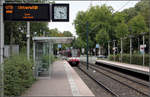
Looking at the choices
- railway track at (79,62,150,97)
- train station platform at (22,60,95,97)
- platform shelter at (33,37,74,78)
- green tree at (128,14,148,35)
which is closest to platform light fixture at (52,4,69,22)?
train station platform at (22,60,95,97)

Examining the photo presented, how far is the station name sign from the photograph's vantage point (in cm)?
988

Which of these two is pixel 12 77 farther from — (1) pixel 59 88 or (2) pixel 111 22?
(2) pixel 111 22

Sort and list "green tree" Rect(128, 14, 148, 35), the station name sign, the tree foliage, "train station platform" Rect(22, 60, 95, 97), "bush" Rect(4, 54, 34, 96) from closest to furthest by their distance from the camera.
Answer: "bush" Rect(4, 54, 34, 96) → "train station platform" Rect(22, 60, 95, 97) → the station name sign → "green tree" Rect(128, 14, 148, 35) → the tree foliage

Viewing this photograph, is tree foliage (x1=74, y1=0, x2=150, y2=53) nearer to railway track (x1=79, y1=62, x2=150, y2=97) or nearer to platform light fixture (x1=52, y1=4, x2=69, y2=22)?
railway track (x1=79, y1=62, x2=150, y2=97)

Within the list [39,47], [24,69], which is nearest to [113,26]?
[39,47]

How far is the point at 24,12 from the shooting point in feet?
33.1

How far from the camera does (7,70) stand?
825cm

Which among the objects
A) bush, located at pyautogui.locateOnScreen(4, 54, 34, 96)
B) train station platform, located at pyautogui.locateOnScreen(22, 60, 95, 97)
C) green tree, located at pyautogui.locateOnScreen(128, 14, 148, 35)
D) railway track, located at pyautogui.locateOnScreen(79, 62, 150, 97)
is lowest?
railway track, located at pyautogui.locateOnScreen(79, 62, 150, 97)

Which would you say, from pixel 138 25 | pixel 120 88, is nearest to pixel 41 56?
pixel 120 88

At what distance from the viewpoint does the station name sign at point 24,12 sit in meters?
9.88

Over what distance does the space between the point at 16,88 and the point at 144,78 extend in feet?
40.7

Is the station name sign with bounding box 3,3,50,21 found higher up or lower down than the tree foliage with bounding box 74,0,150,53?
lower down

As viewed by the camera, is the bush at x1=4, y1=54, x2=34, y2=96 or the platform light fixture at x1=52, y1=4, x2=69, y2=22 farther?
the platform light fixture at x1=52, y1=4, x2=69, y2=22

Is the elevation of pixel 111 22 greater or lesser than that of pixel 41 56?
greater
